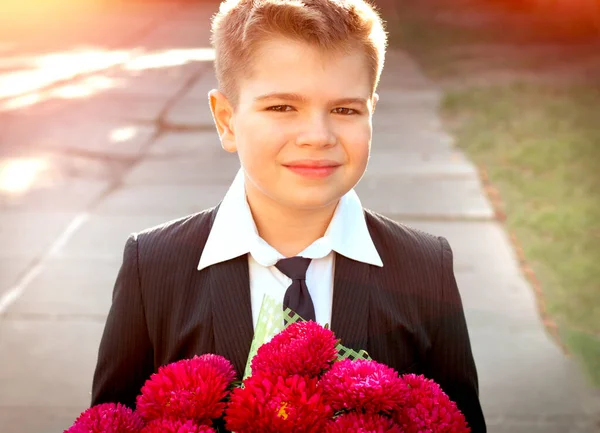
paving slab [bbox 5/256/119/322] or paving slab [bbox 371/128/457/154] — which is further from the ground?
paving slab [bbox 371/128/457/154]

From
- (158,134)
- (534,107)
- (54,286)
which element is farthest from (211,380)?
(534,107)

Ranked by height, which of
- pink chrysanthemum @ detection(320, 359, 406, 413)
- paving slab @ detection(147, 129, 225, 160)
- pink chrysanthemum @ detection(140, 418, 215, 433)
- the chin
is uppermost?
paving slab @ detection(147, 129, 225, 160)

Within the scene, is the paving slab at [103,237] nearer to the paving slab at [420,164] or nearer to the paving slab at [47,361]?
the paving slab at [47,361]

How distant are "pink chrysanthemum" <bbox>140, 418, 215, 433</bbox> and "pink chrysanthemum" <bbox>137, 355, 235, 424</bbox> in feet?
0.07

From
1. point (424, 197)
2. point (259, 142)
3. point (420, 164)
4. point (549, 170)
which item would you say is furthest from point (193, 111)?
point (259, 142)

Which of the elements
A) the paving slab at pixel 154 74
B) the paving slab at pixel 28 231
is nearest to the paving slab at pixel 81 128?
the paving slab at pixel 154 74

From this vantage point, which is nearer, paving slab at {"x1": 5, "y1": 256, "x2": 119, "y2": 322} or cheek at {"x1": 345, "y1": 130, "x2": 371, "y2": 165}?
cheek at {"x1": 345, "y1": 130, "x2": 371, "y2": 165}

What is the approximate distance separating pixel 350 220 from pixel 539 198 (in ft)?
15.1

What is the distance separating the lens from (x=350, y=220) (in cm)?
210

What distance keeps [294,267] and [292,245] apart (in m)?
0.10

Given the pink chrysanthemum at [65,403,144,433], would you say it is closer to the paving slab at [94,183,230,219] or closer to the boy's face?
the boy's face

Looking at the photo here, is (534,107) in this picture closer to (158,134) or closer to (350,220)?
(158,134)

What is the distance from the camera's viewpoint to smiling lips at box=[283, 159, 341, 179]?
6.02 feet

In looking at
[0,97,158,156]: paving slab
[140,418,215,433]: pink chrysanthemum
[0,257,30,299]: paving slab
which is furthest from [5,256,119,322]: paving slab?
[140,418,215,433]: pink chrysanthemum
